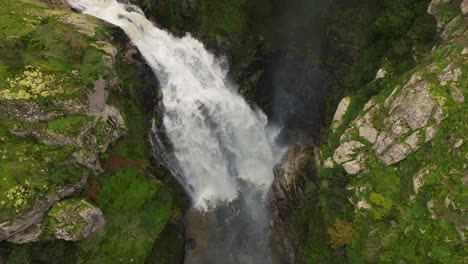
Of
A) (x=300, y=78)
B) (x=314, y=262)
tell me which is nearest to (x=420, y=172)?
(x=314, y=262)

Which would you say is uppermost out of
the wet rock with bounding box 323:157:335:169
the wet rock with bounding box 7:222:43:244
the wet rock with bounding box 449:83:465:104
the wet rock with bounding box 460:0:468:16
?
the wet rock with bounding box 460:0:468:16

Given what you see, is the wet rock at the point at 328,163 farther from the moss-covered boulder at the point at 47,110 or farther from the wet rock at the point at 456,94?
the moss-covered boulder at the point at 47,110

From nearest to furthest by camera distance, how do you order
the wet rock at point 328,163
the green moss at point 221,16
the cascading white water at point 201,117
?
the wet rock at point 328,163
the cascading white water at point 201,117
the green moss at point 221,16

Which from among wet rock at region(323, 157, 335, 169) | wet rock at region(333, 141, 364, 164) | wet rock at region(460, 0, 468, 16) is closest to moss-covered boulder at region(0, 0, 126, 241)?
wet rock at region(323, 157, 335, 169)

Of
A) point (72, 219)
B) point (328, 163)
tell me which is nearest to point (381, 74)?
point (328, 163)

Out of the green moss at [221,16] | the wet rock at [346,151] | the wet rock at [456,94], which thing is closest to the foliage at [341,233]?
the wet rock at [346,151]

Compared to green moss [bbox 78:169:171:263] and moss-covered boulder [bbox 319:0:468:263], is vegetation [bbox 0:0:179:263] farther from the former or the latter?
moss-covered boulder [bbox 319:0:468:263]
